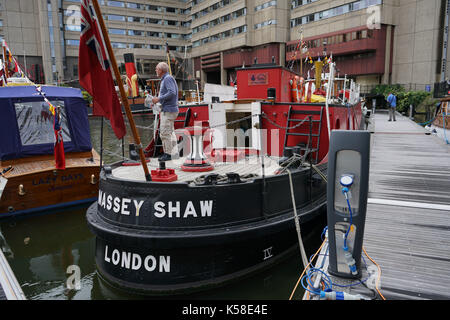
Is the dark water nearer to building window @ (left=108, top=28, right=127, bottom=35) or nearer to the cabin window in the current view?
the cabin window

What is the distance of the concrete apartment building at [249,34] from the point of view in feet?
115

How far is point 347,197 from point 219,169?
10.0 feet

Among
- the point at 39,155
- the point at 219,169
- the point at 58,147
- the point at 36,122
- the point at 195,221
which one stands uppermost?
the point at 36,122

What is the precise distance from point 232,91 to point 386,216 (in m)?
7.23

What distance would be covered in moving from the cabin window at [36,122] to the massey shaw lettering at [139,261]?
18.8 ft

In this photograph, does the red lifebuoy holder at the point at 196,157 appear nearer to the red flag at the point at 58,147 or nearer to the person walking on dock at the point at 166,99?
the person walking on dock at the point at 166,99

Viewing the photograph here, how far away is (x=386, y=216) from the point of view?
5.73m

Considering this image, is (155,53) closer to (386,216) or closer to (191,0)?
(191,0)

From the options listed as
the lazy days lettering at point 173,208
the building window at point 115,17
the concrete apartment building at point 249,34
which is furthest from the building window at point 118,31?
the lazy days lettering at point 173,208

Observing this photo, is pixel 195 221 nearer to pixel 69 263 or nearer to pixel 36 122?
pixel 69 263

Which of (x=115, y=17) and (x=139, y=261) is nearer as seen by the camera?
(x=139, y=261)

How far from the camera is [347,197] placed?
11.4ft

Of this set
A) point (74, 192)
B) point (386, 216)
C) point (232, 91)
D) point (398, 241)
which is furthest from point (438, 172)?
point (74, 192)

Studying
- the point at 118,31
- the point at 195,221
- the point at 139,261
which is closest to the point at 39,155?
the point at 139,261
